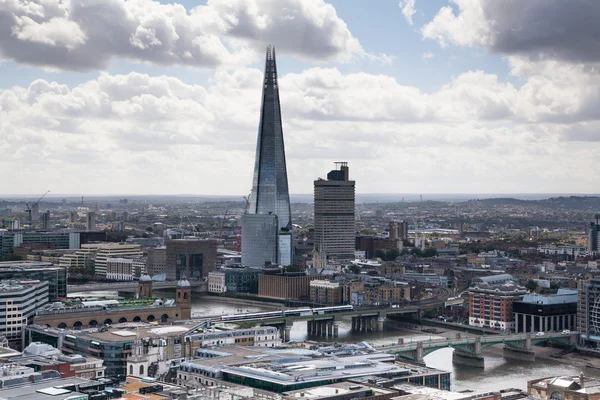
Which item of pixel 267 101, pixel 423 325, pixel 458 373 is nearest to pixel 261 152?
pixel 267 101

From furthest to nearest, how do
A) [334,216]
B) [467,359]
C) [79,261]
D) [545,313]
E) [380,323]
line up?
[334,216], [79,261], [380,323], [545,313], [467,359]

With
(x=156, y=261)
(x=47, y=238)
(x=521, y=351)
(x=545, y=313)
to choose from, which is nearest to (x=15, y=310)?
(x=521, y=351)

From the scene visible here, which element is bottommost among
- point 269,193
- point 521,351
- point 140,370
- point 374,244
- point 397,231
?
point 521,351

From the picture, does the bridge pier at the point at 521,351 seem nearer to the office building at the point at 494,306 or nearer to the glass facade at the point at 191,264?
the office building at the point at 494,306

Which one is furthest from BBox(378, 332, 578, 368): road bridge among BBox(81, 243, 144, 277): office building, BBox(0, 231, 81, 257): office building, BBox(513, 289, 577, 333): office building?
BBox(0, 231, 81, 257): office building

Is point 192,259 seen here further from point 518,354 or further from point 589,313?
point 589,313

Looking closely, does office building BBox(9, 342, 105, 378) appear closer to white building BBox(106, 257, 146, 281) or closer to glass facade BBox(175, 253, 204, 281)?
glass facade BBox(175, 253, 204, 281)
